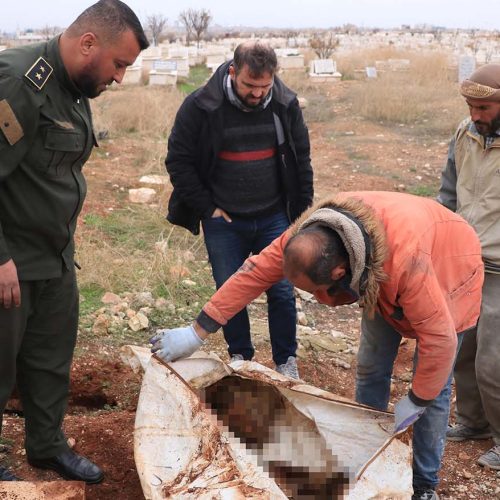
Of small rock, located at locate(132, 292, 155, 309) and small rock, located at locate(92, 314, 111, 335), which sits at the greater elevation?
small rock, located at locate(92, 314, 111, 335)

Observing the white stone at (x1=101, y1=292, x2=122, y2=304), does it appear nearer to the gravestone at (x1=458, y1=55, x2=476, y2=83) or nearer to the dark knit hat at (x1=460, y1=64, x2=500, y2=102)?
the dark knit hat at (x1=460, y1=64, x2=500, y2=102)

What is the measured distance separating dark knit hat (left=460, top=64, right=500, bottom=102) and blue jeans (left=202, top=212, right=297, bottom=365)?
1087 millimetres

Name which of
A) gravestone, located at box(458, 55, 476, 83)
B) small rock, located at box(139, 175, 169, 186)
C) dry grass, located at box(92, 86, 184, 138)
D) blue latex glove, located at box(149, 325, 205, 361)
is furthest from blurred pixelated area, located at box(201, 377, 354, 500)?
gravestone, located at box(458, 55, 476, 83)

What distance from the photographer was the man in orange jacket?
1918 millimetres

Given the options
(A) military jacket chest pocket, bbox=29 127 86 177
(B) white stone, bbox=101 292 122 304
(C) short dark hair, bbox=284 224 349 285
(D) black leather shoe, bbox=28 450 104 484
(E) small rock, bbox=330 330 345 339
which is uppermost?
(A) military jacket chest pocket, bbox=29 127 86 177

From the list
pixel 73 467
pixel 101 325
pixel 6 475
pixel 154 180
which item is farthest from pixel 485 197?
pixel 154 180

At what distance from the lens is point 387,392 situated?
274 cm

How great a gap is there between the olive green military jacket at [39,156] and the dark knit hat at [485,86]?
153cm

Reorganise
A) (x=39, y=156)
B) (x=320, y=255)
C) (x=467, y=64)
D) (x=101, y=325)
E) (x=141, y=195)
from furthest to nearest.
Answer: (x=467, y=64) < (x=141, y=195) < (x=101, y=325) < (x=39, y=156) < (x=320, y=255)

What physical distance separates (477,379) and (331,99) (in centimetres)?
1229

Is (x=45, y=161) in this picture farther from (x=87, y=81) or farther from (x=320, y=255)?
(x=320, y=255)

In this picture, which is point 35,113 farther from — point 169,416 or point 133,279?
point 133,279

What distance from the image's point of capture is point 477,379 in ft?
9.38

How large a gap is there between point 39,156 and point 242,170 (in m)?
1.26
